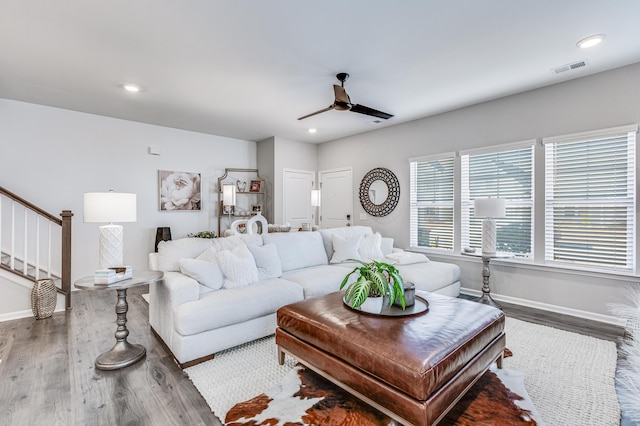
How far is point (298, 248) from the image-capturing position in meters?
4.03

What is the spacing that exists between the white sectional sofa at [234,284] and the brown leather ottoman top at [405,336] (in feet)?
1.74

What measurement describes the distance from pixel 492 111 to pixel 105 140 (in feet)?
19.8

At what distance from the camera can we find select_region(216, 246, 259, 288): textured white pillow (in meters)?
2.99

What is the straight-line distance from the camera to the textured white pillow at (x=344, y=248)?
4293 mm

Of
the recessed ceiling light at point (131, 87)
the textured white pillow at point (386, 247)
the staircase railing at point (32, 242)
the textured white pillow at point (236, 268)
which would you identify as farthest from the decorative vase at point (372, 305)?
the staircase railing at point (32, 242)

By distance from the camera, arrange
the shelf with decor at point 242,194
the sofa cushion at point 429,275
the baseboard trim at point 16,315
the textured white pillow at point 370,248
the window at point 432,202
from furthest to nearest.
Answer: the shelf with decor at point 242,194, the window at point 432,202, the textured white pillow at point 370,248, the sofa cushion at point 429,275, the baseboard trim at point 16,315

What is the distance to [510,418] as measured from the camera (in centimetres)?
180

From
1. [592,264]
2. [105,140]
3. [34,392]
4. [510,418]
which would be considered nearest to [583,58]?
A: [592,264]

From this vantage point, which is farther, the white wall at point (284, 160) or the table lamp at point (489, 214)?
the white wall at point (284, 160)

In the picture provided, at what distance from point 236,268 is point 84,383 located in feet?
4.54

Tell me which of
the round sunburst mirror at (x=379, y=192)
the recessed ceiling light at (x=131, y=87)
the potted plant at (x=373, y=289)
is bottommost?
the potted plant at (x=373, y=289)

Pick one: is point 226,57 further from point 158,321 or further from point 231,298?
point 158,321

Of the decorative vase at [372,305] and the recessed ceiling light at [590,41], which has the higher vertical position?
the recessed ceiling light at [590,41]

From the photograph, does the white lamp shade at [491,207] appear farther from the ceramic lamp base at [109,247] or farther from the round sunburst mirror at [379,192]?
the ceramic lamp base at [109,247]
